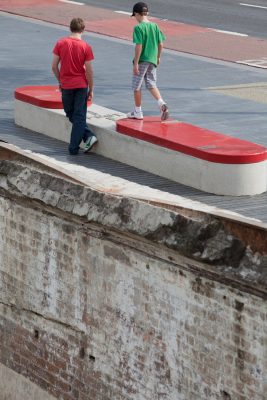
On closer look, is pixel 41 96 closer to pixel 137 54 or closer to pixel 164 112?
pixel 137 54

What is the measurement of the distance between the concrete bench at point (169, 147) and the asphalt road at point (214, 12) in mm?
10656

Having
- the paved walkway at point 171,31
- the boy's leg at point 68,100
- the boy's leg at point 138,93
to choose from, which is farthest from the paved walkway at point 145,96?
the boy's leg at point 138,93

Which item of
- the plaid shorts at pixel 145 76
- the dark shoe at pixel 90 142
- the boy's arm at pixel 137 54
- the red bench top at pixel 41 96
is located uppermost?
the boy's arm at pixel 137 54

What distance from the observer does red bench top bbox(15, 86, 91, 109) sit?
16.0 metres

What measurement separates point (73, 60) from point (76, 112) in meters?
0.60

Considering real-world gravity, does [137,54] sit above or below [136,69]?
above

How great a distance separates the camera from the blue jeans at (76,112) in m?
15.0

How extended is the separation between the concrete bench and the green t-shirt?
746 millimetres

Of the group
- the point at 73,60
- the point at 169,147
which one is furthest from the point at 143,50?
the point at 169,147

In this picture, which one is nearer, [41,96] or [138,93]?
[138,93]

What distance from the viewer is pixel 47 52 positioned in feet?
73.7

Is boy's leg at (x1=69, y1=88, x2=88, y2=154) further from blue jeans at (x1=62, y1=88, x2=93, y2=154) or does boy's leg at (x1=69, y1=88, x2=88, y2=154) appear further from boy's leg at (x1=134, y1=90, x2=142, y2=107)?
boy's leg at (x1=134, y1=90, x2=142, y2=107)

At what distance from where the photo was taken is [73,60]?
14859 mm

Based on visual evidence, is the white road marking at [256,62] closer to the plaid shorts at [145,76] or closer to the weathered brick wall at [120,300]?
the plaid shorts at [145,76]
